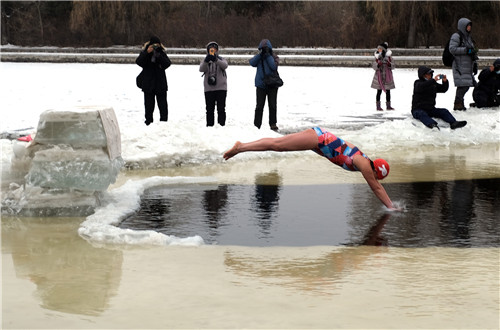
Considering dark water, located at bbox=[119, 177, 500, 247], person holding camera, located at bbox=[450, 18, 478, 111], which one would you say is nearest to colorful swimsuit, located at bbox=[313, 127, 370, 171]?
dark water, located at bbox=[119, 177, 500, 247]

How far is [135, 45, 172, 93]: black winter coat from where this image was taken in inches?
557

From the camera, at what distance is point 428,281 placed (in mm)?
5949

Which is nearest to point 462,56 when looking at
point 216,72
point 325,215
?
point 216,72

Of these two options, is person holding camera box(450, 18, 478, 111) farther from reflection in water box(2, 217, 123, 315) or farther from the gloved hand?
reflection in water box(2, 217, 123, 315)

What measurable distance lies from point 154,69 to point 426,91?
4694mm

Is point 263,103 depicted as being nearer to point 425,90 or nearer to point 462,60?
point 425,90

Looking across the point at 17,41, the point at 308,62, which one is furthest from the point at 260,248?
the point at 17,41

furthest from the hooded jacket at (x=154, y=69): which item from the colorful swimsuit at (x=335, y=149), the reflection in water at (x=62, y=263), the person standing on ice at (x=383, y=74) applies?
the reflection in water at (x=62, y=263)

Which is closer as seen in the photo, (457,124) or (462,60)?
(457,124)

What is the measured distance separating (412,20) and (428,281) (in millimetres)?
36024

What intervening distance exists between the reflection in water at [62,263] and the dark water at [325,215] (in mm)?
774

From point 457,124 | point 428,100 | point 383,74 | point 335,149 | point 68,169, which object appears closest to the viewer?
point 68,169

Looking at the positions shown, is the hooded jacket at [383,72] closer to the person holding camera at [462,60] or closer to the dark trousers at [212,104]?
the person holding camera at [462,60]

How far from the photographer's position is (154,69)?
14242 mm
